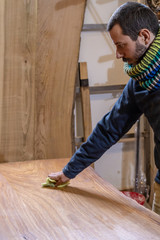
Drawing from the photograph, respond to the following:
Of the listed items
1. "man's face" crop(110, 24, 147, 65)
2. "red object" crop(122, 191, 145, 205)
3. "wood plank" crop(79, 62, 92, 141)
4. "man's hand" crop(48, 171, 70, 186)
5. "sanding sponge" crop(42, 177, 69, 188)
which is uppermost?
"man's face" crop(110, 24, 147, 65)

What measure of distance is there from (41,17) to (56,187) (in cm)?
107

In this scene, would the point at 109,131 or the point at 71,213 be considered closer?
the point at 71,213

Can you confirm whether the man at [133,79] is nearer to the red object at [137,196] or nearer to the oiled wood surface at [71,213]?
the oiled wood surface at [71,213]

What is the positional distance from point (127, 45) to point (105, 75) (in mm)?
1352

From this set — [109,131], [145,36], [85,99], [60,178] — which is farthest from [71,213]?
[85,99]

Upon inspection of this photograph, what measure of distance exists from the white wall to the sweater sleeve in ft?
3.64

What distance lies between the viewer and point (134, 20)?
46.6 inches

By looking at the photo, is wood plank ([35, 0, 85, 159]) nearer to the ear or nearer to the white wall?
the white wall

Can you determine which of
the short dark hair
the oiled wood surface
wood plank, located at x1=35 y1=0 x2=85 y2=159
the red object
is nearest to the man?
the short dark hair

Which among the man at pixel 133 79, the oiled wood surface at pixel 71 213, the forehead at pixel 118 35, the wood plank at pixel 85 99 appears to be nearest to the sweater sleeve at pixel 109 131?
the man at pixel 133 79

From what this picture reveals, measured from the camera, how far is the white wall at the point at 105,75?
8.19 feet

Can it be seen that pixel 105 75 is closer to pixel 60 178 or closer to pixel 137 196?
pixel 137 196

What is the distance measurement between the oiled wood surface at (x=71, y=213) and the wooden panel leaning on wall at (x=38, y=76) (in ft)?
1.39

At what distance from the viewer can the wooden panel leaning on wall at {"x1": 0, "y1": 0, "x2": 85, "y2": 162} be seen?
6.40 feet
